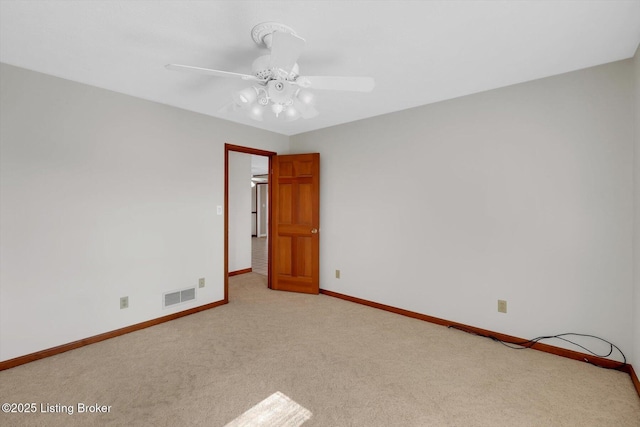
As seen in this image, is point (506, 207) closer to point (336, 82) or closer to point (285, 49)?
point (336, 82)

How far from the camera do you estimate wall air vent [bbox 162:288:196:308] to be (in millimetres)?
3202

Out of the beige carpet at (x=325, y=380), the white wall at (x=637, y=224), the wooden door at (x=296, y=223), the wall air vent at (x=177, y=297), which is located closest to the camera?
the beige carpet at (x=325, y=380)

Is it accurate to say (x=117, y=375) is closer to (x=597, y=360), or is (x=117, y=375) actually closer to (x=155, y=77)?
(x=155, y=77)

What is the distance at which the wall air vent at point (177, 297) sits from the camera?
126 inches

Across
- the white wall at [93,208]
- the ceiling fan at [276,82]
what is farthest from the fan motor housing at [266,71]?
the white wall at [93,208]

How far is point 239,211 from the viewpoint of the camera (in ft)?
18.4

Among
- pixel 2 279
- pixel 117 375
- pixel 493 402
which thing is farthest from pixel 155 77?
pixel 493 402

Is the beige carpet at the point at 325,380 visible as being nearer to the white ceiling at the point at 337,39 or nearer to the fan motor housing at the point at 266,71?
the fan motor housing at the point at 266,71

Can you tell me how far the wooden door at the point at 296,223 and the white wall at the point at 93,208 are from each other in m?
1.01

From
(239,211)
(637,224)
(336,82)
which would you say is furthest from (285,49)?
(239,211)

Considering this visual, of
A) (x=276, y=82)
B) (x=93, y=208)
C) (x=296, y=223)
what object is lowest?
(x=296, y=223)

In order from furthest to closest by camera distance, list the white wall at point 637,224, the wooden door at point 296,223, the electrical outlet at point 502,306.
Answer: the wooden door at point 296,223
the electrical outlet at point 502,306
the white wall at point 637,224

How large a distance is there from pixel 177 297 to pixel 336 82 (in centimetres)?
294

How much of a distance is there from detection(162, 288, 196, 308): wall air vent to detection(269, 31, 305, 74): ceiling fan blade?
2.80m
